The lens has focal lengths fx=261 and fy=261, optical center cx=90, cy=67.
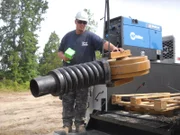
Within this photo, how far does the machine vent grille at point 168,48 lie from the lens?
4309 millimetres

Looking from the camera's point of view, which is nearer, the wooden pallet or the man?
the wooden pallet

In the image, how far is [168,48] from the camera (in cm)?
445

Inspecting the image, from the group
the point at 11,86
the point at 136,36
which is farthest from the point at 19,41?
the point at 136,36

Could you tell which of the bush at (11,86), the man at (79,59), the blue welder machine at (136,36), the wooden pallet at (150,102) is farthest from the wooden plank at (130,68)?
the bush at (11,86)

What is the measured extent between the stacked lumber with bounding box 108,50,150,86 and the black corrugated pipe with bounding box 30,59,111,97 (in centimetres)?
5

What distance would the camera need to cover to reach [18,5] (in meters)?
31.6

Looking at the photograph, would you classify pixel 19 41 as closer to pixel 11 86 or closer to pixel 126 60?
pixel 11 86

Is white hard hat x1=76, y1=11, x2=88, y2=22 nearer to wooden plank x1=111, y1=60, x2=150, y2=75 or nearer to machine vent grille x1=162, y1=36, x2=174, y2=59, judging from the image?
wooden plank x1=111, y1=60, x2=150, y2=75

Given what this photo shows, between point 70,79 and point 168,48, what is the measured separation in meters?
2.93

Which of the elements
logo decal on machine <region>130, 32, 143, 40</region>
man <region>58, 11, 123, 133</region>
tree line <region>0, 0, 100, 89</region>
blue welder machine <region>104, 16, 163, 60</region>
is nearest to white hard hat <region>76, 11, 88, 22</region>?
Answer: man <region>58, 11, 123, 133</region>

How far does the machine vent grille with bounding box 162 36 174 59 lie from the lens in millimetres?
4309

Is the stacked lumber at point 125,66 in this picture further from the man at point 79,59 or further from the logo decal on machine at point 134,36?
the logo decal on machine at point 134,36

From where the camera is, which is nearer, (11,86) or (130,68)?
(130,68)

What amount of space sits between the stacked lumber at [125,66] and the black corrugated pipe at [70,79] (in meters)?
0.05
